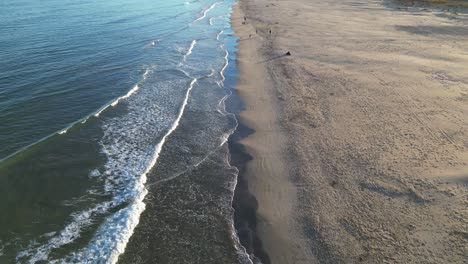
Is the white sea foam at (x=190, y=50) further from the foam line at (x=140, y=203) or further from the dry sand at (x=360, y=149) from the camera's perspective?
the foam line at (x=140, y=203)

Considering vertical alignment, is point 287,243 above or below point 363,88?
below

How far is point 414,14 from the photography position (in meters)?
35.7

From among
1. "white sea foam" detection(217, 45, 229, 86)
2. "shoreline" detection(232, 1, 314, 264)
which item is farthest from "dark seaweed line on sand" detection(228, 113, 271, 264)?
"white sea foam" detection(217, 45, 229, 86)

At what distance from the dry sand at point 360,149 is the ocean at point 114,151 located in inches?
59.4

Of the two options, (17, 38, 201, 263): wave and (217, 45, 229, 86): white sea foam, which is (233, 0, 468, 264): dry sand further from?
(17, 38, 201, 263): wave

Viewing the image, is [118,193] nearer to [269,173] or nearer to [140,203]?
[140,203]

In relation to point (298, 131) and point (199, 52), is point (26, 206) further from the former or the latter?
point (199, 52)

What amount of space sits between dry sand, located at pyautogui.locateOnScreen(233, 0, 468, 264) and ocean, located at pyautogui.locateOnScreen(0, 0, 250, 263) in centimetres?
151

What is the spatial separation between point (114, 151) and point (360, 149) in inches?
349

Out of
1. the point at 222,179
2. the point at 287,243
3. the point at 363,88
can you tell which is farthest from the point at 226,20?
the point at 287,243

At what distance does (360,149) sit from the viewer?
11852 millimetres

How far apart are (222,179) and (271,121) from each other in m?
4.53

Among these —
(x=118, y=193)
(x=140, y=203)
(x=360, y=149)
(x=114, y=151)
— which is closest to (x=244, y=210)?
(x=140, y=203)

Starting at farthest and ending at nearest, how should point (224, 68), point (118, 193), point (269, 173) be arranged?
point (224, 68)
point (269, 173)
point (118, 193)
